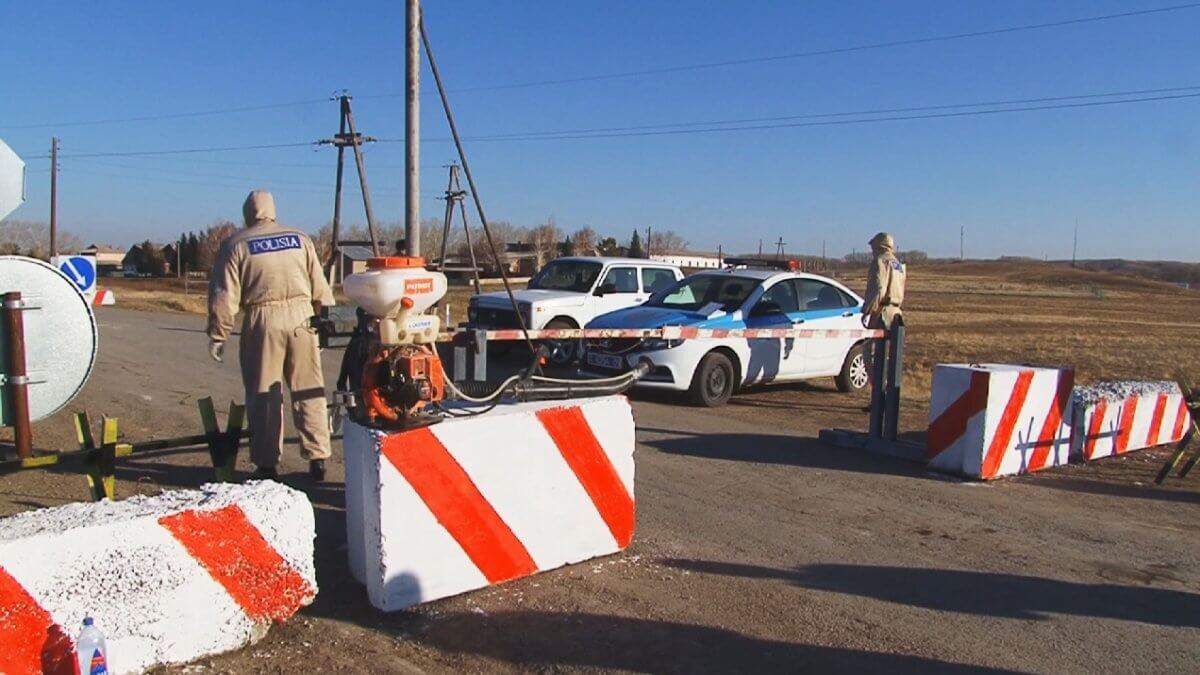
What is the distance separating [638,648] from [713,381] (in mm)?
7073

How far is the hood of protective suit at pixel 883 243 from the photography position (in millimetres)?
11047

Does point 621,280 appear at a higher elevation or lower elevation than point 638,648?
higher

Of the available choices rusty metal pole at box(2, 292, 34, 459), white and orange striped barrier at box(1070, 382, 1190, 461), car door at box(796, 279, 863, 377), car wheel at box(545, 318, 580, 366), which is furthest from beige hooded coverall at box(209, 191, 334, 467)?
car door at box(796, 279, 863, 377)

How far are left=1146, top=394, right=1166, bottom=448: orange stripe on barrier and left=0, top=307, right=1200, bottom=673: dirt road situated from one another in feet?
2.88

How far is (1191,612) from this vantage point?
4711mm

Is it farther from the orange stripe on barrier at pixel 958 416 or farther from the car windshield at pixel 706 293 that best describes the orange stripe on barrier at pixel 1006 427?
the car windshield at pixel 706 293

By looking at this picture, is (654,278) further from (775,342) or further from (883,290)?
(883,290)

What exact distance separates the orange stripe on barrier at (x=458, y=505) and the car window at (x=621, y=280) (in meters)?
11.2

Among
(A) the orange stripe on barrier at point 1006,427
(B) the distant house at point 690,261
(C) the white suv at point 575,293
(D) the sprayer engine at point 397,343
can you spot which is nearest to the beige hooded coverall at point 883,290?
(A) the orange stripe on barrier at point 1006,427

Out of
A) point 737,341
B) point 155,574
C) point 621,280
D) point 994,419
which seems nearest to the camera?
point 155,574

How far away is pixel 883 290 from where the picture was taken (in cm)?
1069

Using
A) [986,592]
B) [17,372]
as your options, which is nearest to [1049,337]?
[986,592]

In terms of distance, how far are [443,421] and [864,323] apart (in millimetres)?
7742

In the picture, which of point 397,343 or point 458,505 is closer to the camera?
point 458,505
